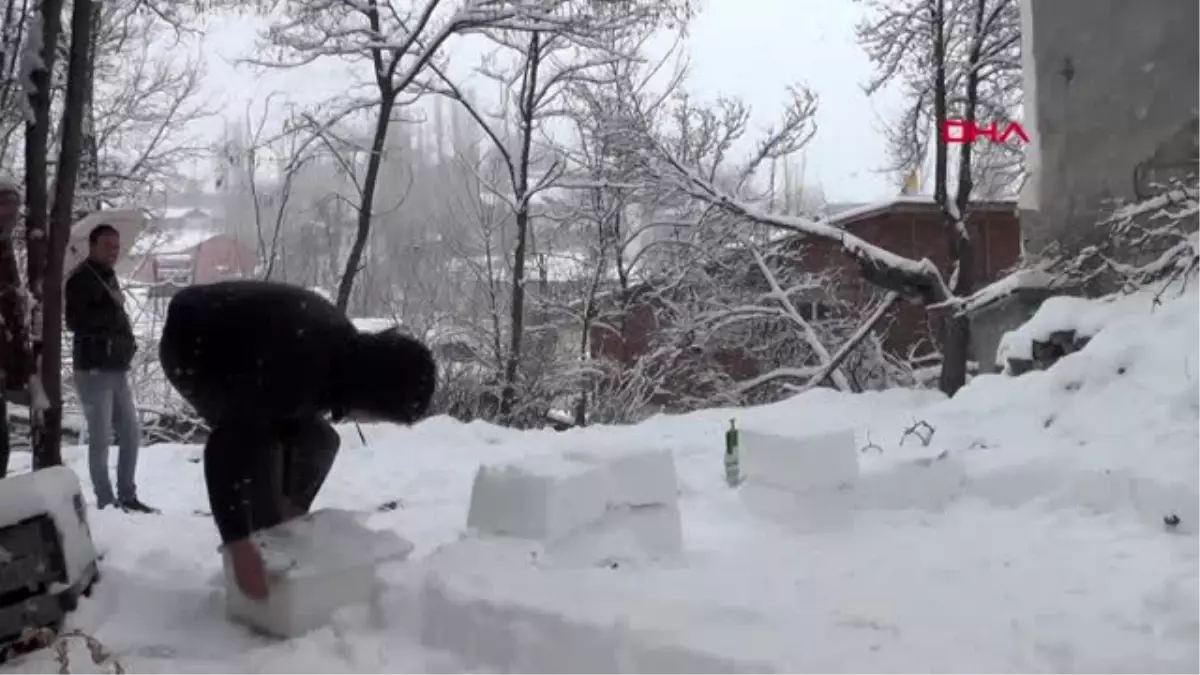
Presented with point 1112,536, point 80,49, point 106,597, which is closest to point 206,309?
point 106,597

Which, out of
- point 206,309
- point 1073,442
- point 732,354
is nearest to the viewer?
point 206,309

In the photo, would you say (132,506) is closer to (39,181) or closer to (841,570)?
(39,181)

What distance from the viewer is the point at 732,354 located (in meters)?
19.5

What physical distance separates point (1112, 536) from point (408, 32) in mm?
13216

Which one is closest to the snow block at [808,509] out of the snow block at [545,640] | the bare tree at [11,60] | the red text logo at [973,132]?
the snow block at [545,640]

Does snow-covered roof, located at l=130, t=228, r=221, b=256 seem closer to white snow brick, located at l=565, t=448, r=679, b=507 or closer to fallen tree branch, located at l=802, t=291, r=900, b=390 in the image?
fallen tree branch, located at l=802, t=291, r=900, b=390

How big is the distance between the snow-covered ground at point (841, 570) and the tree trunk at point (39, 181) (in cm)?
79

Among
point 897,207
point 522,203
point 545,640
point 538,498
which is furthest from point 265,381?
point 897,207

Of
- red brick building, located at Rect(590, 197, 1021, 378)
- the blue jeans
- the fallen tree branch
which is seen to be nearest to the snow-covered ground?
the blue jeans

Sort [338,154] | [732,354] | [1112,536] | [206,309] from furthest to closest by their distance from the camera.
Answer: [732,354] → [338,154] → [1112,536] → [206,309]

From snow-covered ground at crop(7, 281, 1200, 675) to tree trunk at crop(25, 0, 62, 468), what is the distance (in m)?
0.79

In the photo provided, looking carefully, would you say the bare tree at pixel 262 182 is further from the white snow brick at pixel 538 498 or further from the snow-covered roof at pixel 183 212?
the white snow brick at pixel 538 498

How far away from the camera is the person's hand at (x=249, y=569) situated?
11.5 ft

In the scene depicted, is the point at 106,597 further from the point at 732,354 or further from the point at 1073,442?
the point at 732,354
